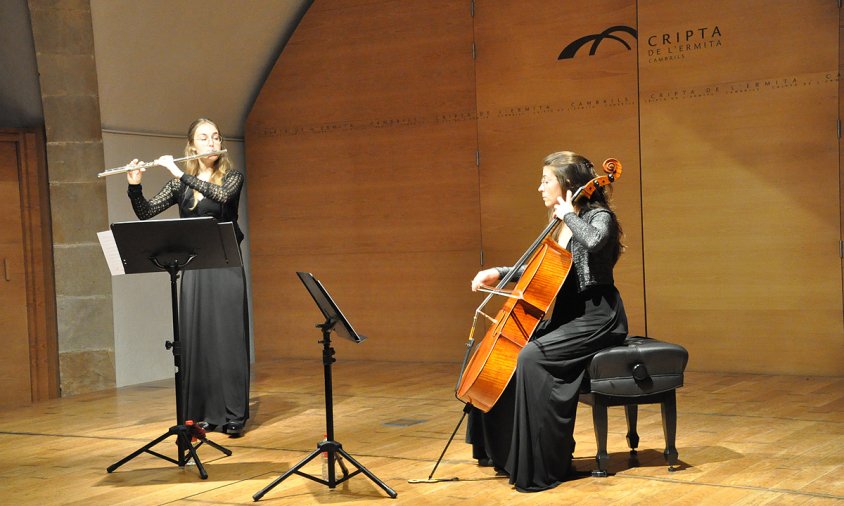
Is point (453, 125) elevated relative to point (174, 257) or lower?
elevated

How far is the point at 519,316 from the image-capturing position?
382 centimetres

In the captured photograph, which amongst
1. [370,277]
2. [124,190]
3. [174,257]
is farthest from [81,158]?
[174,257]

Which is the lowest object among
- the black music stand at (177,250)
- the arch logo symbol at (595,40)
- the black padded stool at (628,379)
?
the black padded stool at (628,379)

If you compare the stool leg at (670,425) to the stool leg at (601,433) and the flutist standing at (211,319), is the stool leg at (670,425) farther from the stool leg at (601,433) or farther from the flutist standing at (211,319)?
the flutist standing at (211,319)

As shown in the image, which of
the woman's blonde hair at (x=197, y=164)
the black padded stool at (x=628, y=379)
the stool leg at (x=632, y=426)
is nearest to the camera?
the black padded stool at (x=628, y=379)

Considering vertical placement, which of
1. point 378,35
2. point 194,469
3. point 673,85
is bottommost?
point 194,469

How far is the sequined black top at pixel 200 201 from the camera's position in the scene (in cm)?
505

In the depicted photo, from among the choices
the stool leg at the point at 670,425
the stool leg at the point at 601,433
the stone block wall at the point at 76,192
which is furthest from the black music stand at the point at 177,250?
the stone block wall at the point at 76,192

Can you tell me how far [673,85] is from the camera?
671 cm

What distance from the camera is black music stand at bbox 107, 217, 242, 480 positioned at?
4.29 meters

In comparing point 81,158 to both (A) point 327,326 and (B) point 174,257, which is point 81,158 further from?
(A) point 327,326

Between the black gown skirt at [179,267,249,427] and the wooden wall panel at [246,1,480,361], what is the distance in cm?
258

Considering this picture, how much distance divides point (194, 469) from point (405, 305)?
3495 mm

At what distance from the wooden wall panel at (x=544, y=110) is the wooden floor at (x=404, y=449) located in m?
1.17
